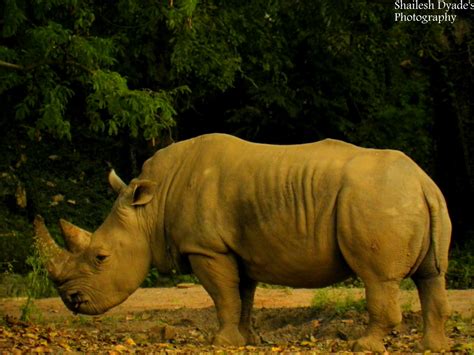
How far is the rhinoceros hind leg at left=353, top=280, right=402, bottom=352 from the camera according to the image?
384 inches

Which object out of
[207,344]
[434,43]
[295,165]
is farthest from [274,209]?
[434,43]

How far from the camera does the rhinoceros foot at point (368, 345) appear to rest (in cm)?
981

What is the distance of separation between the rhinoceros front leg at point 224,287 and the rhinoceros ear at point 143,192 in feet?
2.27

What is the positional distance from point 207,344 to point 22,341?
1.57 m

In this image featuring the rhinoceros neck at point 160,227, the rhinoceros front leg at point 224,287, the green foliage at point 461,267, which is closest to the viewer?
the rhinoceros front leg at point 224,287

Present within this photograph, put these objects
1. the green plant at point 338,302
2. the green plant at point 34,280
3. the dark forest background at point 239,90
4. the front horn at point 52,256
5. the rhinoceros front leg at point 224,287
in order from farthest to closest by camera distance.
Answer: the dark forest background at point 239,90 → the green plant at point 338,302 → the green plant at point 34,280 → the front horn at point 52,256 → the rhinoceros front leg at point 224,287

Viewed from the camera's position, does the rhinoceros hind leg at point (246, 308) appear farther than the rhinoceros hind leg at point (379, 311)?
Yes

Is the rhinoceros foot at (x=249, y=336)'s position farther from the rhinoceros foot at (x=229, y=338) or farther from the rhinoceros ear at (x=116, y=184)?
the rhinoceros ear at (x=116, y=184)

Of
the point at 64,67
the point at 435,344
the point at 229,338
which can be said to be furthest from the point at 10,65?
the point at 435,344

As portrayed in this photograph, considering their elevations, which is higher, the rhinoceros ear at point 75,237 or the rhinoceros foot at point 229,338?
the rhinoceros ear at point 75,237

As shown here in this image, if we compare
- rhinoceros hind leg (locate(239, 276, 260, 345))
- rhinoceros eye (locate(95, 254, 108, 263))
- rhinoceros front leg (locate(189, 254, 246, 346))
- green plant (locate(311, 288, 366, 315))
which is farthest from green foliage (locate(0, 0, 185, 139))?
rhinoceros front leg (locate(189, 254, 246, 346))

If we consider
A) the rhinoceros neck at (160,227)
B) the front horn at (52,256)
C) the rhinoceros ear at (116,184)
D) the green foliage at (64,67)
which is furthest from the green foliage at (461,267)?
the front horn at (52,256)

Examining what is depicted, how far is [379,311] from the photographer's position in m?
9.80

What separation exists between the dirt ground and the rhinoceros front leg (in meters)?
0.21
